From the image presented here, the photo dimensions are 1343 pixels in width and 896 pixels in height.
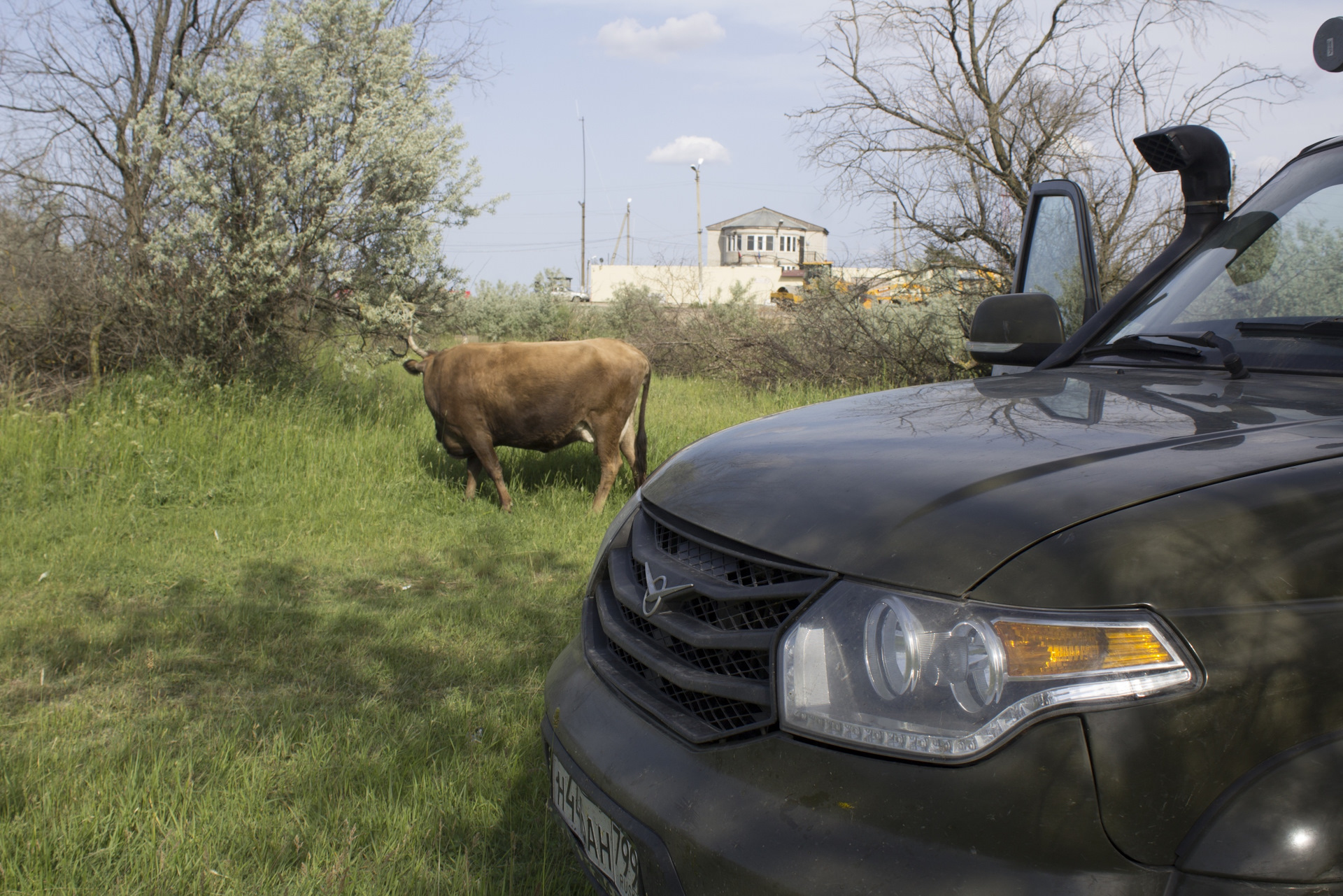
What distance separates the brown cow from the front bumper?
20.9 feet

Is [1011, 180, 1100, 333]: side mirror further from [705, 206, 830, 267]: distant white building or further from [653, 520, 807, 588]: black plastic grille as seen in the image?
[705, 206, 830, 267]: distant white building

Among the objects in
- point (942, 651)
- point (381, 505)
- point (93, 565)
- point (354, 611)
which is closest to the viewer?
point (942, 651)

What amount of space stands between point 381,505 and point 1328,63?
6783 millimetres

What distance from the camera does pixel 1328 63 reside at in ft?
9.87

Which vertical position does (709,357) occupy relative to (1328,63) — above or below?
below

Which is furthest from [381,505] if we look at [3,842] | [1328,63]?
[1328,63]

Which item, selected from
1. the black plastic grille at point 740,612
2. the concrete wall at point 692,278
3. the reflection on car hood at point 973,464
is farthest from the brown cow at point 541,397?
the concrete wall at point 692,278

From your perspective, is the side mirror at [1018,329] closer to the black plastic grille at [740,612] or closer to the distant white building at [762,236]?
the black plastic grille at [740,612]

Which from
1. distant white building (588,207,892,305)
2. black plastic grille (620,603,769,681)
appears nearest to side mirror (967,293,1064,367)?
black plastic grille (620,603,769,681)

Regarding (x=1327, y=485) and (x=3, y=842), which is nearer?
(x=1327, y=485)

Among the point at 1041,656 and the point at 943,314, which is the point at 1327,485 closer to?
the point at 1041,656

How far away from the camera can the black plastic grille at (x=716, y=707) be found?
1581 millimetres

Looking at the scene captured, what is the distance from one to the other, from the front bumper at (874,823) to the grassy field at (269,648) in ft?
4.27

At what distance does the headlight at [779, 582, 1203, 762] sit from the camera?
4.26ft
